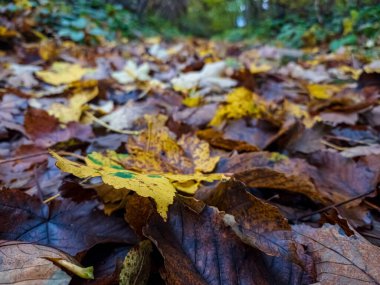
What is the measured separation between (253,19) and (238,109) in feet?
33.5

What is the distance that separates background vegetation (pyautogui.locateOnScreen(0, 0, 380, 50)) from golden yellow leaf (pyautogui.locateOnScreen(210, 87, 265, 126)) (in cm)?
247

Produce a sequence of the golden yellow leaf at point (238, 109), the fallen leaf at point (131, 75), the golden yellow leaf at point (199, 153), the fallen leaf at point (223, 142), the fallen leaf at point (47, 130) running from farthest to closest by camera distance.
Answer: the fallen leaf at point (131, 75) → the golden yellow leaf at point (238, 109) → the fallen leaf at point (47, 130) → the fallen leaf at point (223, 142) → the golden yellow leaf at point (199, 153)

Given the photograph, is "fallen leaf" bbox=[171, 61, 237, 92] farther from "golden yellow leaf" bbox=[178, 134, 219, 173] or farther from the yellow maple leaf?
"golden yellow leaf" bbox=[178, 134, 219, 173]

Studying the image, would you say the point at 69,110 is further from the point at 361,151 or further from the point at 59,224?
the point at 361,151

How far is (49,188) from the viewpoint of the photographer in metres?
0.83

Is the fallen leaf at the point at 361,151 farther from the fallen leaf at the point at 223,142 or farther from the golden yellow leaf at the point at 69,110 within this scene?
the golden yellow leaf at the point at 69,110

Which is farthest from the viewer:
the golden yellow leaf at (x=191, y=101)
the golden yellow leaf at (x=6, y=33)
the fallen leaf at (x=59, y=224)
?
the golden yellow leaf at (x=6, y=33)

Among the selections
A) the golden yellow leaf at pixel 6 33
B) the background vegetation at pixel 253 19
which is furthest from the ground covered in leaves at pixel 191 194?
the background vegetation at pixel 253 19

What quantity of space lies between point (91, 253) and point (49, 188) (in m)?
0.29

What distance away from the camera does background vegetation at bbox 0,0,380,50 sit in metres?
3.90

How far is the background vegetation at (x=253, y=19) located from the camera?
3900 millimetres

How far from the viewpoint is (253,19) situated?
34.7 ft

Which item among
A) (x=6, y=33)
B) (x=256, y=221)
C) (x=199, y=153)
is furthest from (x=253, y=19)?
(x=256, y=221)

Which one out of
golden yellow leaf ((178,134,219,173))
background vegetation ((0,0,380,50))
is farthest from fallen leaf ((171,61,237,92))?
background vegetation ((0,0,380,50))
